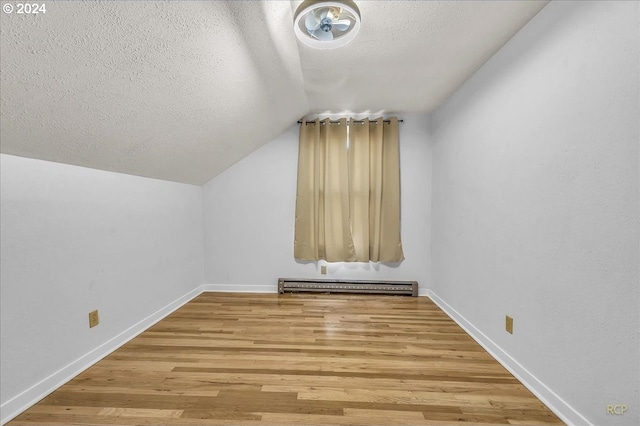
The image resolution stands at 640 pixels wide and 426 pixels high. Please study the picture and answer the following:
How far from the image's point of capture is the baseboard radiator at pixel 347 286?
116 inches

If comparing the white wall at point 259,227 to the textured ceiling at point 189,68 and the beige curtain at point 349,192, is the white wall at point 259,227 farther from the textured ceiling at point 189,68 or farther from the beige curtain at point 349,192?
the textured ceiling at point 189,68

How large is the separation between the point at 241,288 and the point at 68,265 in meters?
A: 1.82

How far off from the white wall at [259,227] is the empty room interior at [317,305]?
478mm

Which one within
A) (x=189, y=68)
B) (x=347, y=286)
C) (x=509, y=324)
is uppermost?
(x=189, y=68)

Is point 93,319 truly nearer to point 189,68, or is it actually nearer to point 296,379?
point 296,379

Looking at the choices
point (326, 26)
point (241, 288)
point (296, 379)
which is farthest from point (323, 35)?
point (241, 288)

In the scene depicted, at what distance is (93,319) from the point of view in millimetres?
1680

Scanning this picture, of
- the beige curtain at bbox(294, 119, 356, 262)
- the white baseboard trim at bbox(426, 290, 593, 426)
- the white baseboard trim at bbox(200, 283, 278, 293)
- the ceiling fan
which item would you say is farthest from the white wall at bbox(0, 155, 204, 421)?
the white baseboard trim at bbox(426, 290, 593, 426)

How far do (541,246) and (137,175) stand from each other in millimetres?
2930

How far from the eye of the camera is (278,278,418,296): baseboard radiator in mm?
2959

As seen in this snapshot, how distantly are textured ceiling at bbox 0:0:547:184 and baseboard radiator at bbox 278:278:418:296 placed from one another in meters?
1.74

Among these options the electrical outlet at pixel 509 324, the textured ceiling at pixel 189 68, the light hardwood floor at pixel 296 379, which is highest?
the textured ceiling at pixel 189 68

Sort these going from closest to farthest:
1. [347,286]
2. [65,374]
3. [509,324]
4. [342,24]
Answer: [342,24] → [65,374] → [509,324] → [347,286]

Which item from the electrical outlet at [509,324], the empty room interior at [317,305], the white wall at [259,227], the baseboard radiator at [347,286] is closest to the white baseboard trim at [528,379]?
the empty room interior at [317,305]
